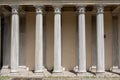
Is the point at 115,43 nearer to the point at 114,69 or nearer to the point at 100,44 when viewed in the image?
the point at 114,69

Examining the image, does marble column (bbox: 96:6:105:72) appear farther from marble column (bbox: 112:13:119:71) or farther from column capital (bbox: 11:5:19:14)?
column capital (bbox: 11:5:19:14)

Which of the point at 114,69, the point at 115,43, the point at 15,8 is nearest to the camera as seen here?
the point at 15,8

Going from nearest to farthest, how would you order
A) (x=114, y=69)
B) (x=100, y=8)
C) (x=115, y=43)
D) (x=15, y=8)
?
(x=100, y=8), (x=15, y=8), (x=114, y=69), (x=115, y=43)

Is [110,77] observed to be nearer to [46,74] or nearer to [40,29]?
[46,74]

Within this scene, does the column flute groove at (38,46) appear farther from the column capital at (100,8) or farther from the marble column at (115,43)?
the marble column at (115,43)

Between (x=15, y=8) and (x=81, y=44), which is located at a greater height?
(x=15, y=8)

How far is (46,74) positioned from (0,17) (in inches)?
245

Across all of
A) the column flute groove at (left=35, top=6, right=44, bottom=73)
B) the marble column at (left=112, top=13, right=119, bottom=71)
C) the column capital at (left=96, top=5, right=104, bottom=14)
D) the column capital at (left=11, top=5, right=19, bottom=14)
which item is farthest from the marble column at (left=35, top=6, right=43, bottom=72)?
the marble column at (left=112, top=13, right=119, bottom=71)

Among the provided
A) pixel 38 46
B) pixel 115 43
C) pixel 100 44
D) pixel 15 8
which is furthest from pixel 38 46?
pixel 115 43

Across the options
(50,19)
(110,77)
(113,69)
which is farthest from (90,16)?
(110,77)

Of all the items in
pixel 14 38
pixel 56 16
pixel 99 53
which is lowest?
pixel 99 53

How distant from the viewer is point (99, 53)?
18188mm

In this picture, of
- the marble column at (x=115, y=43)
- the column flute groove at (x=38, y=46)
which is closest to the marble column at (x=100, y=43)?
the marble column at (x=115, y=43)

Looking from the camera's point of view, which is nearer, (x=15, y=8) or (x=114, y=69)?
(x=15, y=8)
